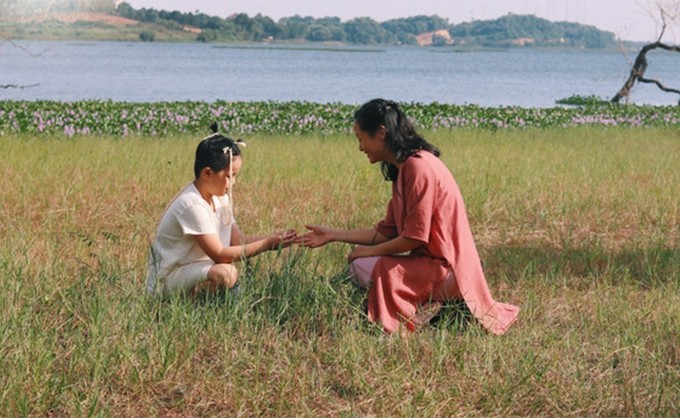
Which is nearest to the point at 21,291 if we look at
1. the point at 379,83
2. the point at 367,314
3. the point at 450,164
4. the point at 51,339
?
the point at 51,339

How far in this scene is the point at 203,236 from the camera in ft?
15.4

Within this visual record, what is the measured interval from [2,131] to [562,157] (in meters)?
6.60

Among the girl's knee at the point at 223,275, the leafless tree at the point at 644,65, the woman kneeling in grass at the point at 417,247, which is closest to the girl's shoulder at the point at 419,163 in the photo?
the woman kneeling in grass at the point at 417,247

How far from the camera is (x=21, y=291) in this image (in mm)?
4840

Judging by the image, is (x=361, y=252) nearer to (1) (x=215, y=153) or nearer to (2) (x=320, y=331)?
(2) (x=320, y=331)

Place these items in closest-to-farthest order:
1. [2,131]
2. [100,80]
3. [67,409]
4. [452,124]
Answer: [67,409] → [2,131] → [452,124] → [100,80]

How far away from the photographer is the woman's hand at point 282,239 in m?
4.92

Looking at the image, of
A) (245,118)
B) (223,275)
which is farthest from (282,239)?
(245,118)

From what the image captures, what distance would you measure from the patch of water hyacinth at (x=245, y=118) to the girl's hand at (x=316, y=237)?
27.8ft

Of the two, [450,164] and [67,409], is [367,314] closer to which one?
[67,409]

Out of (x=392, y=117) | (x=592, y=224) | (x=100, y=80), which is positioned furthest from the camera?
(x=100, y=80)

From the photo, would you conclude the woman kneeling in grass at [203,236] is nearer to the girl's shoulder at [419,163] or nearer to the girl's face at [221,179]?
the girl's face at [221,179]

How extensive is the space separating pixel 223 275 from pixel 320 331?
494 mm

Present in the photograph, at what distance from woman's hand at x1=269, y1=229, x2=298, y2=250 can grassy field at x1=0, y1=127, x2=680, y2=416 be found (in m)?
0.09
